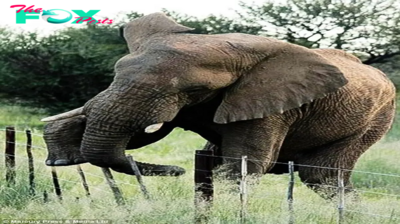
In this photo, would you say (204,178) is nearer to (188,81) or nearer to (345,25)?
(188,81)

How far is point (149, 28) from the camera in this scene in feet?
23.1

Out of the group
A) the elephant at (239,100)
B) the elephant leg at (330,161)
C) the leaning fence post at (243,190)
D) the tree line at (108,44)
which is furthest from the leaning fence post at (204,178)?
the tree line at (108,44)

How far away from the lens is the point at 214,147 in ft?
26.2

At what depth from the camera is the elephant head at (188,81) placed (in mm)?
6348

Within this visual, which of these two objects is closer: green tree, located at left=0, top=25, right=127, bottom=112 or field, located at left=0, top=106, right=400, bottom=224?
field, located at left=0, top=106, right=400, bottom=224

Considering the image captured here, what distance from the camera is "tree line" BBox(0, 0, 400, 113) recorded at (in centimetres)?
2381

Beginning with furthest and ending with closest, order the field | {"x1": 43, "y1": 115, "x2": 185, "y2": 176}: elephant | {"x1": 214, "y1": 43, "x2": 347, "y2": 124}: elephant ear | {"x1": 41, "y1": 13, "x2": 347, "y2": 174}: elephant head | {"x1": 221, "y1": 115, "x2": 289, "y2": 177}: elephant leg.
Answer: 1. {"x1": 43, "y1": 115, "x2": 185, "y2": 176}: elephant
2. {"x1": 221, "y1": 115, "x2": 289, "y2": 177}: elephant leg
3. {"x1": 214, "y1": 43, "x2": 347, "y2": 124}: elephant ear
4. the field
5. {"x1": 41, "y1": 13, "x2": 347, "y2": 174}: elephant head

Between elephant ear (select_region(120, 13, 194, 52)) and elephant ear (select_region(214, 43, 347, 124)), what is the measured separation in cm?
63

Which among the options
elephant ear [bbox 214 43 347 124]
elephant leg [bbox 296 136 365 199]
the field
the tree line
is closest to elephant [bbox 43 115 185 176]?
the field

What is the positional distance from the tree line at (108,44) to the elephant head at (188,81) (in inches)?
652

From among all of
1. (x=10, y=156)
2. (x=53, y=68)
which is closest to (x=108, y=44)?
(x=53, y=68)

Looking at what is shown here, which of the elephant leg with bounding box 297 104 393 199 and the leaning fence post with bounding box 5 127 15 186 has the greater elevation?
the elephant leg with bounding box 297 104 393 199

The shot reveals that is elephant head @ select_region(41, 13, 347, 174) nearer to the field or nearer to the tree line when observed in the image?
the field

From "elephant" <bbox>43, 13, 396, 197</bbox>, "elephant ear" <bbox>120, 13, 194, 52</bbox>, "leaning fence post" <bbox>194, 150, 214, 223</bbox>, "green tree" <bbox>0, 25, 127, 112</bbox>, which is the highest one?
"elephant ear" <bbox>120, 13, 194, 52</bbox>
